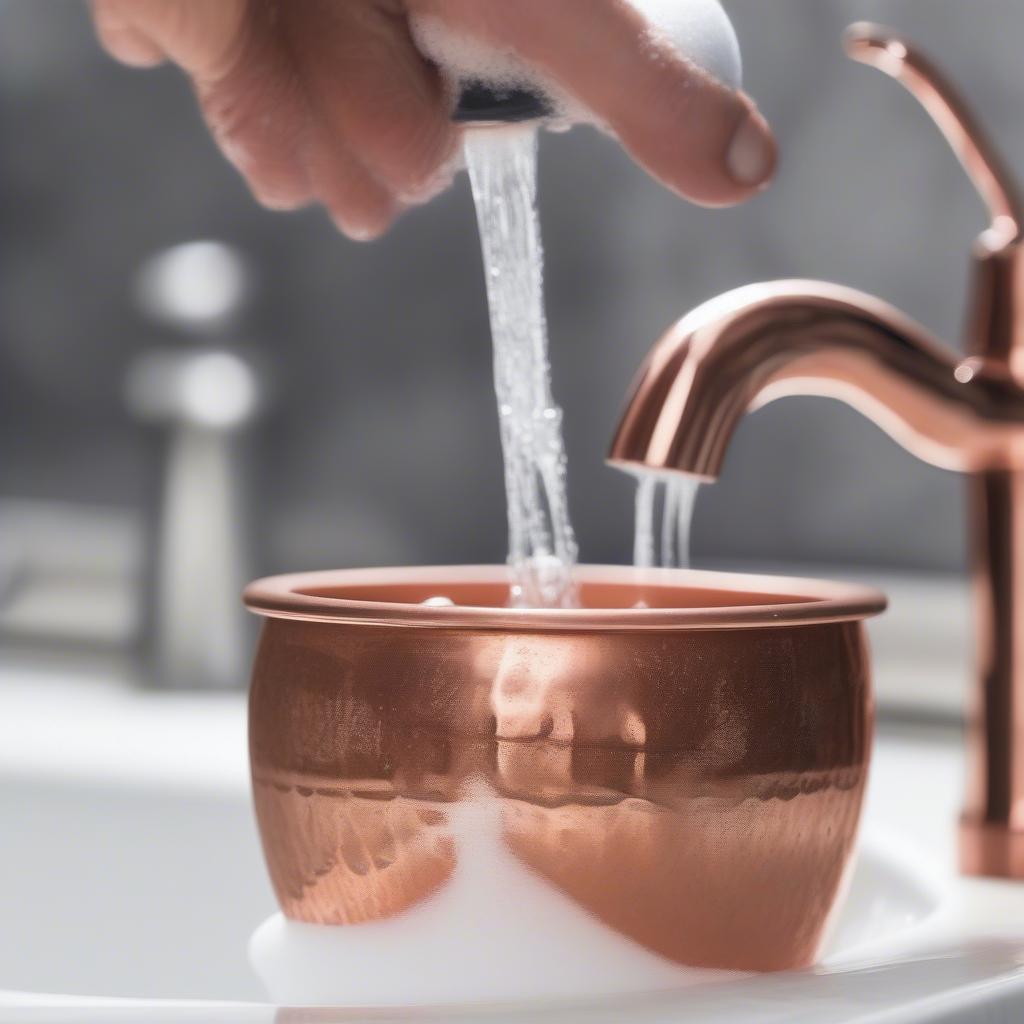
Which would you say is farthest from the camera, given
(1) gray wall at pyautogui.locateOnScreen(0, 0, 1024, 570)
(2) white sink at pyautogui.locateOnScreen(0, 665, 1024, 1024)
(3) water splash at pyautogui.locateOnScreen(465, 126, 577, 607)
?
(1) gray wall at pyautogui.locateOnScreen(0, 0, 1024, 570)

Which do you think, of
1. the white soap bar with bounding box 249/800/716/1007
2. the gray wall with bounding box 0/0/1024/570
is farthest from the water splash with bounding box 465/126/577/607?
the gray wall with bounding box 0/0/1024/570

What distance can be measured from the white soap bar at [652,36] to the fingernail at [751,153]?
0.01 metres

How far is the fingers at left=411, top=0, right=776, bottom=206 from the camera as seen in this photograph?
0.38 metres

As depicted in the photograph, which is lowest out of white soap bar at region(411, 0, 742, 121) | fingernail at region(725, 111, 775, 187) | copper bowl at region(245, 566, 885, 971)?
copper bowl at region(245, 566, 885, 971)

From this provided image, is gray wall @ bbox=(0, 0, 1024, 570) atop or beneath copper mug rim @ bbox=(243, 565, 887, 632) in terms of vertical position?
atop

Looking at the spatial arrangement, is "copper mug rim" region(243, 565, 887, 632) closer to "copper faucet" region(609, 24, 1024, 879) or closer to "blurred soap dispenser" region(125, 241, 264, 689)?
"copper faucet" region(609, 24, 1024, 879)

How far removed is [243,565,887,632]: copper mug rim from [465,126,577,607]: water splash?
0.05 ft

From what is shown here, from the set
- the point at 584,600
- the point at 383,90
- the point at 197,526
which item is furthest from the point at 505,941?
the point at 197,526

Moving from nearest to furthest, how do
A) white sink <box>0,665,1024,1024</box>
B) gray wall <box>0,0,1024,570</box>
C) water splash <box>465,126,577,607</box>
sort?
white sink <box>0,665,1024,1024</box>, water splash <box>465,126,577,607</box>, gray wall <box>0,0,1024,570</box>

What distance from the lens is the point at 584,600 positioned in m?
0.48

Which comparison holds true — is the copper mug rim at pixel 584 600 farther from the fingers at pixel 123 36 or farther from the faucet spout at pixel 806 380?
the fingers at pixel 123 36

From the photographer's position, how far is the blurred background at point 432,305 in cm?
81

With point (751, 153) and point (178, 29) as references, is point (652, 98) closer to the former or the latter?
point (751, 153)

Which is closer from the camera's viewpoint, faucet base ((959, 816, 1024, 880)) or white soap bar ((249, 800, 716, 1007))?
white soap bar ((249, 800, 716, 1007))
